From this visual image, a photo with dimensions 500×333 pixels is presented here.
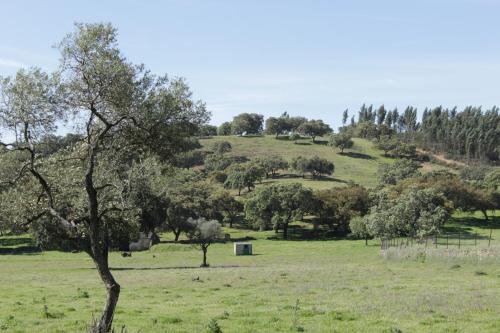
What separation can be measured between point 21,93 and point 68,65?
1.73m

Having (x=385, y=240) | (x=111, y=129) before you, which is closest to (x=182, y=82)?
(x=111, y=129)

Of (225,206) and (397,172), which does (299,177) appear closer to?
(397,172)

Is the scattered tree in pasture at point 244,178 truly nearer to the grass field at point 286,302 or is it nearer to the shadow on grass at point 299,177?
the shadow on grass at point 299,177

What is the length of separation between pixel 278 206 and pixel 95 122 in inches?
4505

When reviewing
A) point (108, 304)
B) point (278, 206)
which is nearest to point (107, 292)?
point (108, 304)

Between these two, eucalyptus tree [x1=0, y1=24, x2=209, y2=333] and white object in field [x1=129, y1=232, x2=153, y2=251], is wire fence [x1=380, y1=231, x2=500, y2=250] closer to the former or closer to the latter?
white object in field [x1=129, y1=232, x2=153, y2=251]

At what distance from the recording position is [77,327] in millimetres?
22281

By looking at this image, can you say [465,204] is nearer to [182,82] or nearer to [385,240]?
[385,240]

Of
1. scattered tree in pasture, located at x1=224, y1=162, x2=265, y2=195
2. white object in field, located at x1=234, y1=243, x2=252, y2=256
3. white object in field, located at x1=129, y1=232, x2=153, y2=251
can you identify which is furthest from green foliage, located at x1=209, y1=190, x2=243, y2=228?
white object in field, located at x1=234, y1=243, x2=252, y2=256

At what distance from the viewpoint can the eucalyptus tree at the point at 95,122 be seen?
53.6 ft

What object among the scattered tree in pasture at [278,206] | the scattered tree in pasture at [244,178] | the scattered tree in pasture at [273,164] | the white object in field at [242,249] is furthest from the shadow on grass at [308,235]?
the scattered tree in pasture at [273,164]

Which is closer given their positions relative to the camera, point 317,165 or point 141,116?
point 141,116

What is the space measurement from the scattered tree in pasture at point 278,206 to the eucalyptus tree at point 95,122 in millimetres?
110046

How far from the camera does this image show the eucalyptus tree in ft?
53.6
